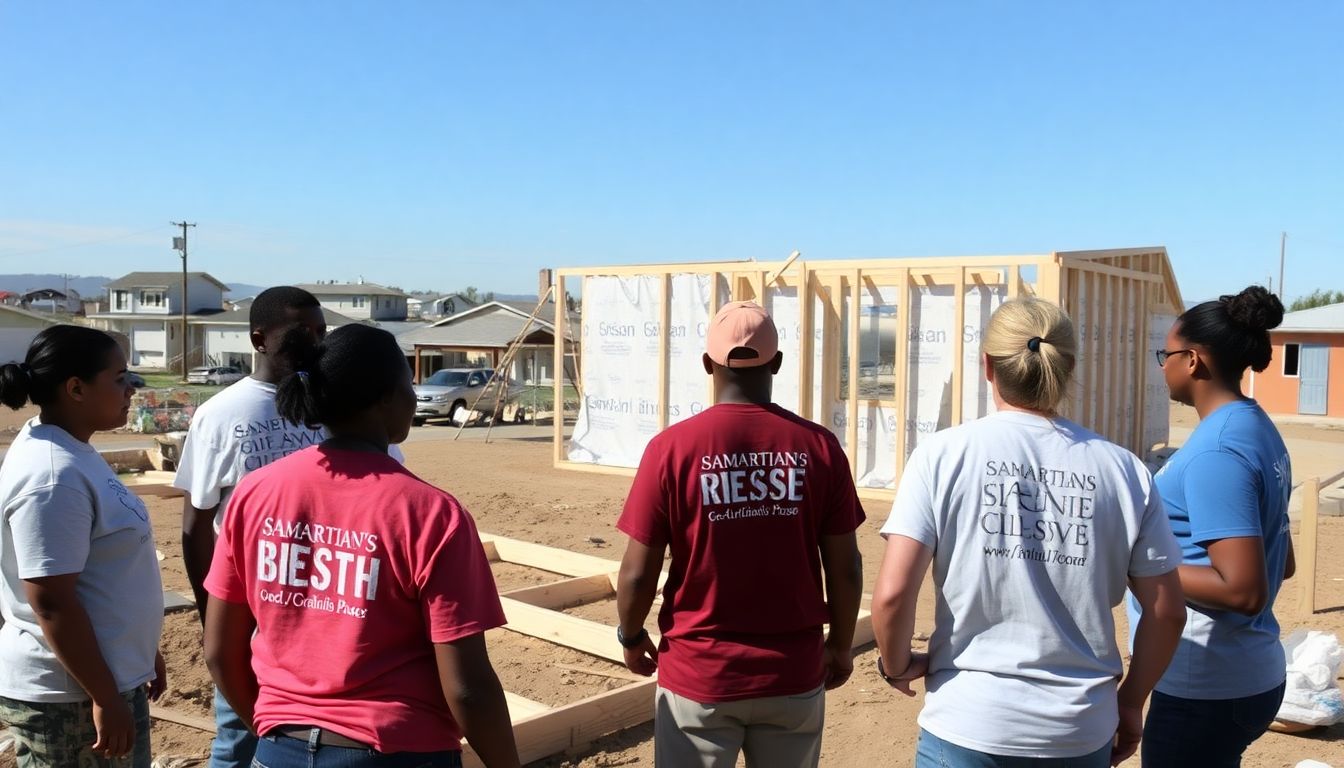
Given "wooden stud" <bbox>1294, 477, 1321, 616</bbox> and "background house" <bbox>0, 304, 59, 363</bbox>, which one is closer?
"wooden stud" <bbox>1294, 477, 1321, 616</bbox>

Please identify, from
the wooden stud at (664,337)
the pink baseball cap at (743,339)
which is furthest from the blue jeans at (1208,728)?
the wooden stud at (664,337)

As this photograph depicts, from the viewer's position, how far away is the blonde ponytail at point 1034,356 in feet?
7.02

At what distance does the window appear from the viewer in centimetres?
2848

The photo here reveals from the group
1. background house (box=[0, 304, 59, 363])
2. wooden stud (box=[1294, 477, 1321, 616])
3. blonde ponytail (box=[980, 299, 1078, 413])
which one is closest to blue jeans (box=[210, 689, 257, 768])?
blonde ponytail (box=[980, 299, 1078, 413])

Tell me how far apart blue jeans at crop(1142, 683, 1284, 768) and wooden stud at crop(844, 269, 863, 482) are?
964 cm

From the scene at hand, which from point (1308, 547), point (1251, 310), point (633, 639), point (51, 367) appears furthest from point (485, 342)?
point (1251, 310)

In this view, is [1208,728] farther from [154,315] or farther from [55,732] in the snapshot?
[154,315]

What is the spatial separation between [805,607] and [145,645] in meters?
1.78

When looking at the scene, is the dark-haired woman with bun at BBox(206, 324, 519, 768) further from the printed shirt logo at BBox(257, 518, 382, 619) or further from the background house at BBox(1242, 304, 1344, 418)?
the background house at BBox(1242, 304, 1344, 418)

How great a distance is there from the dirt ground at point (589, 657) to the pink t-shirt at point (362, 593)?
2631 mm

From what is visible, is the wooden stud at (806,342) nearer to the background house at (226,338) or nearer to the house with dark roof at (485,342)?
the house with dark roof at (485,342)

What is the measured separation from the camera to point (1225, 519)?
2.39 metres

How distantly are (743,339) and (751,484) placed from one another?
396 millimetres

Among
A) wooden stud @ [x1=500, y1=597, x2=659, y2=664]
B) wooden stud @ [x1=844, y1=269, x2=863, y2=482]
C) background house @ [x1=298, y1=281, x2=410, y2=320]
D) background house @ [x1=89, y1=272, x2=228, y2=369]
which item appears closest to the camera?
wooden stud @ [x1=500, y1=597, x2=659, y2=664]
